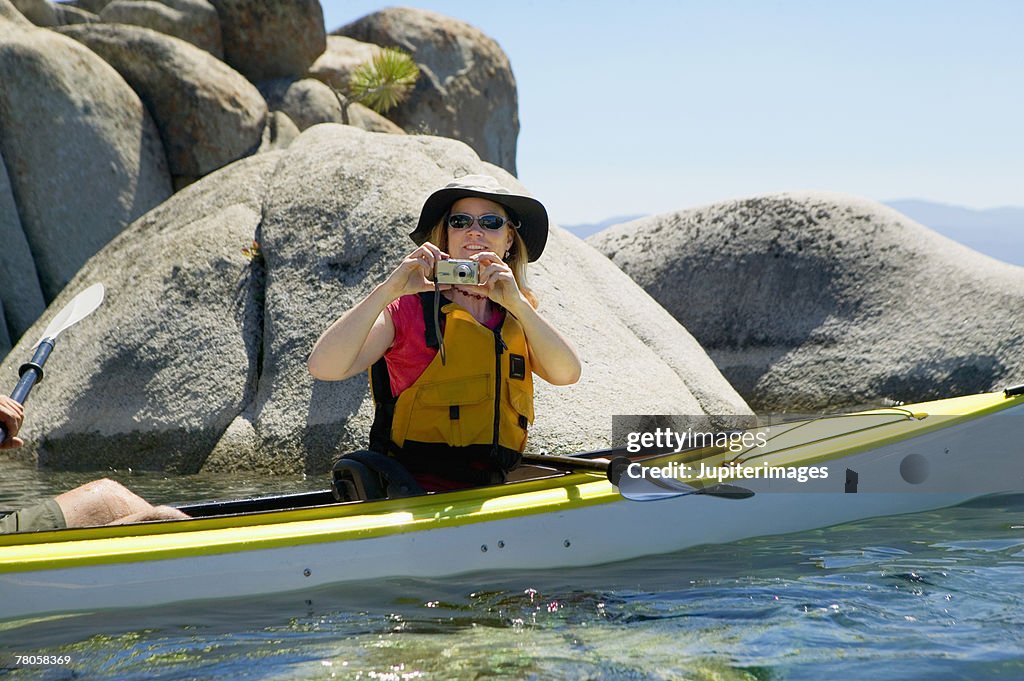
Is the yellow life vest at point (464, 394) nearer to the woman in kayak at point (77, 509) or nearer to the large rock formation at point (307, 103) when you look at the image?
the woman in kayak at point (77, 509)

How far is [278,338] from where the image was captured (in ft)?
26.1

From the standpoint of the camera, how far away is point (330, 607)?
14.0 feet

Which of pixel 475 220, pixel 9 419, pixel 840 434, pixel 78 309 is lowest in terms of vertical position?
pixel 840 434

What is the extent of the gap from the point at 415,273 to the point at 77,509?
1581 mm

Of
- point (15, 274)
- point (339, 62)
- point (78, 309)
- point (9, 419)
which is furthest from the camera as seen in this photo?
point (339, 62)

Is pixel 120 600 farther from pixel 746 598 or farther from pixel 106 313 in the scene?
pixel 106 313

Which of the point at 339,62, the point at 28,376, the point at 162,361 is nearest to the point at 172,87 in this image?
the point at 339,62

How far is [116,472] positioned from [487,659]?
4.83 meters

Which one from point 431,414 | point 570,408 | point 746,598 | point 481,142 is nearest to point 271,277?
point 570,408

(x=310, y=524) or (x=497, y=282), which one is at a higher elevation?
(x=497, y=282)

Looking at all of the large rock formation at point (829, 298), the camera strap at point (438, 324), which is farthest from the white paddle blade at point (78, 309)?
the large rock formation at point (829, 298)

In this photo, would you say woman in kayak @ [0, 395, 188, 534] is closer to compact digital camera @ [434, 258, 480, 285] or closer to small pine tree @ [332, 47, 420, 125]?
compact digital camera @ [434, 258, 480, 285]

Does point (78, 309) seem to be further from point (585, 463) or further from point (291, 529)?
point (585, 463)

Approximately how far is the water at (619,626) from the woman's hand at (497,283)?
3.74ft
